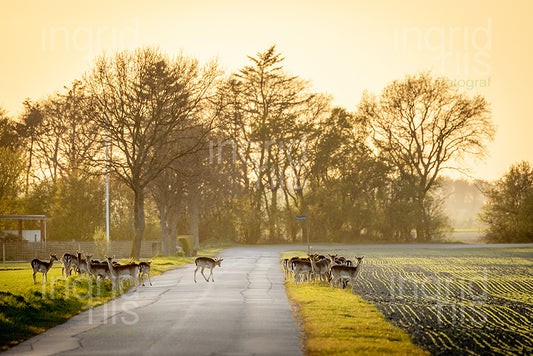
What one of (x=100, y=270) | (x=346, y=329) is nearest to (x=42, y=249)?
(x=100, y=270)

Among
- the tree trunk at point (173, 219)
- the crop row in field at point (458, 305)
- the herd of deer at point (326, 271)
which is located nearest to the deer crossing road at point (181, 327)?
the herd of deer at point (326, 271)

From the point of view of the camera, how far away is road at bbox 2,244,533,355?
1284cm

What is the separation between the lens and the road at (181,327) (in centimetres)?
1284

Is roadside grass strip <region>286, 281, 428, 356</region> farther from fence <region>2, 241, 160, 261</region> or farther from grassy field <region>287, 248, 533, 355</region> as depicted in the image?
fence <region>2, 241, 160, 261</region>

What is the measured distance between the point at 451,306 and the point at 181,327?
9207 mm

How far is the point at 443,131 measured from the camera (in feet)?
259

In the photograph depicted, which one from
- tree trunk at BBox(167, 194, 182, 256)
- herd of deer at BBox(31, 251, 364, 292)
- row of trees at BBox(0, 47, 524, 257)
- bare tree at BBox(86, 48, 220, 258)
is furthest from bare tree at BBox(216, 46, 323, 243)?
herd of deer at BBox(31, 251, 364, 292)

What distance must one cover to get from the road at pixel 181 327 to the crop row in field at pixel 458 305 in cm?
311

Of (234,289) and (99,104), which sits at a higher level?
(99,104)

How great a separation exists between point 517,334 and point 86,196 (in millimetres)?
51779

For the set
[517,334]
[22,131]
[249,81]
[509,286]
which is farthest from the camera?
[249,81]

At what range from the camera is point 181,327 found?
15.4 metres

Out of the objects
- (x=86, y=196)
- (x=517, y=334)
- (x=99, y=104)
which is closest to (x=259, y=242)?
(x=86, y=196)

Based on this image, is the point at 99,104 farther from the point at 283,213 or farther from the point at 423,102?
the point at 423,102
